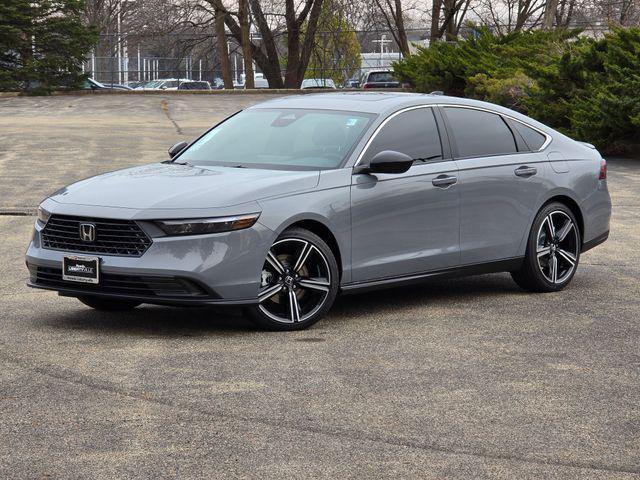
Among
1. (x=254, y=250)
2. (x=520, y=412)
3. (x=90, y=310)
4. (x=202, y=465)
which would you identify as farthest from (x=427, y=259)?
(x=202, y=465)

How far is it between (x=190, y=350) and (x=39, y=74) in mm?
35958

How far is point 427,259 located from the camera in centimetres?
905

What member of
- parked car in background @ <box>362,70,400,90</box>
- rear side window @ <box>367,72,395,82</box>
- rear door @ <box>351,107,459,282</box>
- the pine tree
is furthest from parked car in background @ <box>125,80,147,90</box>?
rear door @ <box>351,107,459,282</box>

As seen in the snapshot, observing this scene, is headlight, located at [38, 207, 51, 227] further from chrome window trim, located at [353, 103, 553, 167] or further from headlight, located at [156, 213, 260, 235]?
chrome window trim, located at [353, 103, 553, 167]

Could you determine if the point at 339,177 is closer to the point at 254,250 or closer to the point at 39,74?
the point at 254,250

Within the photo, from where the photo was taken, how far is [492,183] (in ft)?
31.3

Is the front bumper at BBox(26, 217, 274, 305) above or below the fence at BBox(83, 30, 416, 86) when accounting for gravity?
above

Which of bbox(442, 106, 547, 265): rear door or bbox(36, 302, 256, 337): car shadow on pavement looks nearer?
bbox(36, 302, 256, 337): car shadow on pavement

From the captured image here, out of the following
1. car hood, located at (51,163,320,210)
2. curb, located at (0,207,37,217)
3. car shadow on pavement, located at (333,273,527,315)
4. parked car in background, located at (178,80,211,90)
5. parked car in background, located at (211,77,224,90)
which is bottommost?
parked car in background, located at (211,77,224,90)

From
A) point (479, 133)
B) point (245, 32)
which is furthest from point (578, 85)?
point (245, 32)

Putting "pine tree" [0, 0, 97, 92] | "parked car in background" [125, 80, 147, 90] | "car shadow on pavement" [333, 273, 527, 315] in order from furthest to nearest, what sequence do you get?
"parked car in background" [125, 80, 147, 90] → "pine tree" [0, 0, 97, 92] → "car shadow on pavement" [333, 273, 527, 315]

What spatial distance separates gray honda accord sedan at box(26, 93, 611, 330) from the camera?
7.68m

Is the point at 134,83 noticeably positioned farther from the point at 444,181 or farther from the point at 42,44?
the point at 444,181

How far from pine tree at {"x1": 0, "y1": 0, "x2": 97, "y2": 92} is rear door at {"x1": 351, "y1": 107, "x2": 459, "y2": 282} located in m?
33.6
